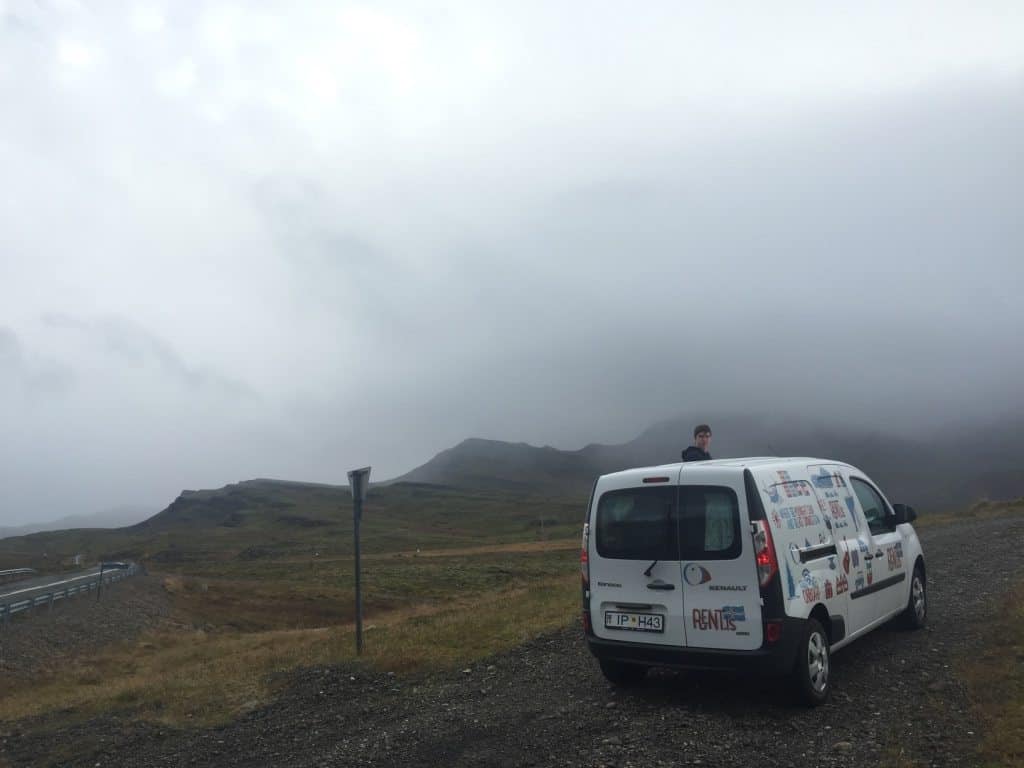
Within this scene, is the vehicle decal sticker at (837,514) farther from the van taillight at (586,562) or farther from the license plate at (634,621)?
the van taillight at (586,562)

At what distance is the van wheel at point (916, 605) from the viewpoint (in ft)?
31.8

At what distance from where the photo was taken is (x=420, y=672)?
10656 millimetres

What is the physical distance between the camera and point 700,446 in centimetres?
1087

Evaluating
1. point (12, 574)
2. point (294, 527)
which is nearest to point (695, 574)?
point (12, 574)

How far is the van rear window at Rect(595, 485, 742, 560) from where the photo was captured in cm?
727

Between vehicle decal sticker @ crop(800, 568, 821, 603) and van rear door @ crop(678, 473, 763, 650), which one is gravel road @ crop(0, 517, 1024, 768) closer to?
van rear door @ crop(678, 473, 763, 650)

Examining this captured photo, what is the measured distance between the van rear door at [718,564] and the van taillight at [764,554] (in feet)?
0.15

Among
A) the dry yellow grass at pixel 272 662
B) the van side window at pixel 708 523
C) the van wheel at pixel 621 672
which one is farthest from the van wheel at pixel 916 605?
the dry yellow grass at pixel 272 662

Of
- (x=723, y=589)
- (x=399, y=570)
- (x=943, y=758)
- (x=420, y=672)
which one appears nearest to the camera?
(x=943, y=758)

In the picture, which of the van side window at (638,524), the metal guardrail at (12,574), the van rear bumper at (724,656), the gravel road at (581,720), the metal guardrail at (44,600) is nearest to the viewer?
the gravel road at (581,720)

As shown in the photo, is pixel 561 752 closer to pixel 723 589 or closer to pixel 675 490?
pixel 723 589

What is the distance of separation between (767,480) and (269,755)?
552 centimetres

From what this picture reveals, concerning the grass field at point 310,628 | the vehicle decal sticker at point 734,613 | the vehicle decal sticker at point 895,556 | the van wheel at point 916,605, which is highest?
the vehicle decal sticker at point 895,556

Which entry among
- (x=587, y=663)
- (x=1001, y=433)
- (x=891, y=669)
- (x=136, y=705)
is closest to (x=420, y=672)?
(x=587, y=663)
